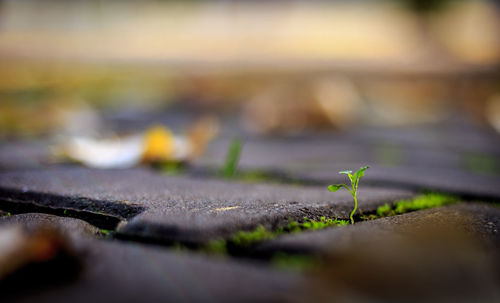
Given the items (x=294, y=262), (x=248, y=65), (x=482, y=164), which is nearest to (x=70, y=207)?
(x=294, y=262)

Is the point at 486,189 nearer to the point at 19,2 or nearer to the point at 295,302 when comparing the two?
the point at 295,302

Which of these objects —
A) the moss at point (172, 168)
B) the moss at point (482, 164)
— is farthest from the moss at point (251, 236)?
the moss at point (482, 164)

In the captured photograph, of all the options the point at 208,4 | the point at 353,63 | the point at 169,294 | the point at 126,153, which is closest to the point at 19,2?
the point at 208,4

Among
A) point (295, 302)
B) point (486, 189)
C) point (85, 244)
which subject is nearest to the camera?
point (295, 302)

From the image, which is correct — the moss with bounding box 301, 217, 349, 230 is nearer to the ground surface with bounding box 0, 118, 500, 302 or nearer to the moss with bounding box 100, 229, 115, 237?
the ground surface with bounding box 0, 118, 500, 302

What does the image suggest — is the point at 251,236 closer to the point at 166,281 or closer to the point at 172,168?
the point at 166,281

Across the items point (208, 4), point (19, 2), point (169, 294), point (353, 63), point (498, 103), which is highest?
point (208, 4)
